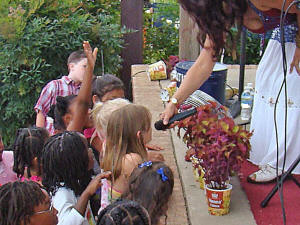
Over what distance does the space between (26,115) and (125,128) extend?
112 inches

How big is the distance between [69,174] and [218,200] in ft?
2.78

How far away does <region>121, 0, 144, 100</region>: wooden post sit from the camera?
7.05 metres

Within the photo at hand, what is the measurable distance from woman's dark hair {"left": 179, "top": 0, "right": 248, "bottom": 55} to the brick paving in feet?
3.40

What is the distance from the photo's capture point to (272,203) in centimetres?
290

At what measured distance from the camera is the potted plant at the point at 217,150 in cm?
261

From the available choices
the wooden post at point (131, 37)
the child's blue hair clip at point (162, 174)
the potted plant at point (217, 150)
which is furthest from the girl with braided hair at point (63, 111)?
the wooden post at point (131, 37)

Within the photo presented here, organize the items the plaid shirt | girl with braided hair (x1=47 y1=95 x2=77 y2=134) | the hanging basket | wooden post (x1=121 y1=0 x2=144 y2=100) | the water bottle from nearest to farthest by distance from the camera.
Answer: the hanging basket, girl with braided hair (x1=47 y1=95 x2=77 y2=134), the plaid shirt, the water bottle, wooden post (x1=121 y1=0 x2=144 y2=100)

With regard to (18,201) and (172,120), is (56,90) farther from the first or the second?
(18,201)

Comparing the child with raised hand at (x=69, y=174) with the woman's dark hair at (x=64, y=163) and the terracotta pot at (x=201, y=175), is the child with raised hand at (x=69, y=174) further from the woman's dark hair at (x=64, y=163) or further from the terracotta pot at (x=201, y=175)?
the terracotta pot at (x=201, y=175)

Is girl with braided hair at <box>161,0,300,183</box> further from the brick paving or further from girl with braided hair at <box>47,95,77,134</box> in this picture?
girl with braided hair at <box>47,95,77,134</box>

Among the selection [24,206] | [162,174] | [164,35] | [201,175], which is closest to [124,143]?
[162,174]

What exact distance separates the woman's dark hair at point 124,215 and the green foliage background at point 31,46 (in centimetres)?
340

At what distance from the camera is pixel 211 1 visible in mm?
2389

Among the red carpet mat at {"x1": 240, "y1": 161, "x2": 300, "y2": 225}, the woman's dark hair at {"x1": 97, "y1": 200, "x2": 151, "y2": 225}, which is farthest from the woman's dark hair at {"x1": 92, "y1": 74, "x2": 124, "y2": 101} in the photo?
the woman's dark hair at {"x1": 97, "y1": 200, "x2": 151, "y2": 225}
